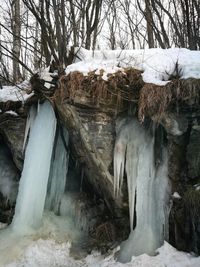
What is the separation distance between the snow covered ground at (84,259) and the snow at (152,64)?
2316 mm

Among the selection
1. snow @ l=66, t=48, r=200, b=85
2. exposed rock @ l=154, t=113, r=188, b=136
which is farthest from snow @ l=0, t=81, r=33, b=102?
exposed rock @ l=154, t=113, r=188, b=136

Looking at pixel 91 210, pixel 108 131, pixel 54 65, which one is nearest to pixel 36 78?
pixel 54 65

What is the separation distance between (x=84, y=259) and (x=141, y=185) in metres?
1.35

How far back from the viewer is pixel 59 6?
653 centimetres

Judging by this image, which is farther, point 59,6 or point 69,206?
point 59,6

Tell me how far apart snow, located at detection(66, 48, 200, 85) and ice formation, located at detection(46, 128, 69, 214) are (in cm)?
124

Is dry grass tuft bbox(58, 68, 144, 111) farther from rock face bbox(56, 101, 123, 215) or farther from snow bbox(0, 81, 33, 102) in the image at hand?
snow bbox(0, 81, 33, 102)

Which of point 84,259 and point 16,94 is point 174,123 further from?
point 16,94

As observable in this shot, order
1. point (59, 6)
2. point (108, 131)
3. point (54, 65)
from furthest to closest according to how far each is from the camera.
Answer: point (59, 6) < point (54, 65) < point (108, 131)

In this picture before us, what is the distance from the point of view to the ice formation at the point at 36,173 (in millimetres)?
4918

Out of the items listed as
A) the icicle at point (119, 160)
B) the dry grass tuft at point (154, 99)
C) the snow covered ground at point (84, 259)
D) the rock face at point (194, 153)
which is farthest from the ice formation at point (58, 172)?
the rock face at point (194, 153)

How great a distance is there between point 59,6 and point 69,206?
3992 millimetres

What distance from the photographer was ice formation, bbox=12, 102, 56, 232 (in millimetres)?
4918

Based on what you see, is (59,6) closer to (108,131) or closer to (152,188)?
(108,131)
